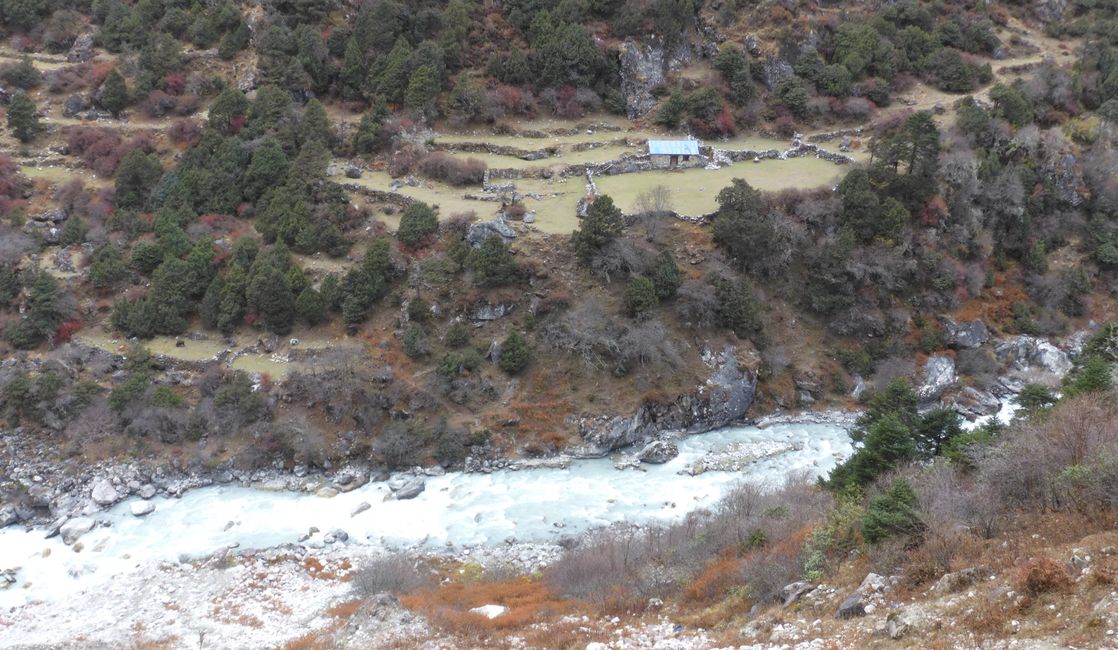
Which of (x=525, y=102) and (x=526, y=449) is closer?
(x=526, y=449)

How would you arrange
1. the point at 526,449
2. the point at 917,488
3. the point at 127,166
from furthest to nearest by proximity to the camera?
the point at 127,166 < the point at 526,449 < the point at 917,488

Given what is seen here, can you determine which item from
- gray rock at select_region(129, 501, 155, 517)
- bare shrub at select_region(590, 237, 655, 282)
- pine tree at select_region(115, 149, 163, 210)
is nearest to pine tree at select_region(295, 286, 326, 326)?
gray rock at select_region(129, 501, 155, 517)

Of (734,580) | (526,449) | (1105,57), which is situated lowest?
(526,449)

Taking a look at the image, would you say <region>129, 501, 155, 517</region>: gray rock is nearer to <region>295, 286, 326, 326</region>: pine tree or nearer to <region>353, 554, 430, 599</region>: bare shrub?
<region>353, 554, 430, 599</region>: bare shrub

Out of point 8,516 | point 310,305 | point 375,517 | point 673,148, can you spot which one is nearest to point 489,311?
point 310,305

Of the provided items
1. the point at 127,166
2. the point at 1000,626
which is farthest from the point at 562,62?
the point at 1000,626

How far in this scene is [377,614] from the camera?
19859 mm

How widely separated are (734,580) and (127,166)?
120ft

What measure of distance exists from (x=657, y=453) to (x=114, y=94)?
3729 centimetres

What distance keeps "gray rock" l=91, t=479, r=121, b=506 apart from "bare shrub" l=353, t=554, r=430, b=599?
36.4 feet

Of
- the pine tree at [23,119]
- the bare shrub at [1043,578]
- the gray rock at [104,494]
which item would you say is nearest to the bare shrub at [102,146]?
the pine tree at [23,119]

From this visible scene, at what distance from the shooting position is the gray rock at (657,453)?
29.6 meters

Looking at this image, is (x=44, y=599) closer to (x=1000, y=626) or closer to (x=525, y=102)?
(x=1000, y=626)

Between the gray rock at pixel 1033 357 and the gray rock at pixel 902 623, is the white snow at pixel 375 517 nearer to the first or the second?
the gray rock at pixel 1033 357
